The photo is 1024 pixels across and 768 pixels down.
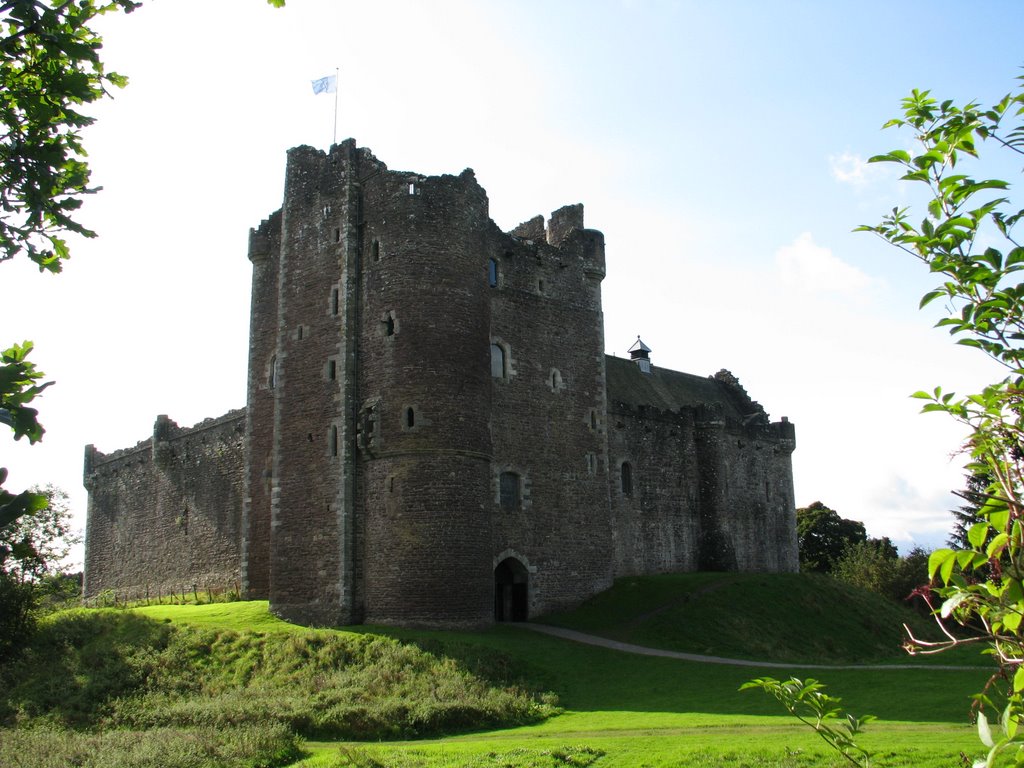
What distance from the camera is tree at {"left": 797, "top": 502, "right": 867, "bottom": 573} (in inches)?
2488

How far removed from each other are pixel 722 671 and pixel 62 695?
53.1ft

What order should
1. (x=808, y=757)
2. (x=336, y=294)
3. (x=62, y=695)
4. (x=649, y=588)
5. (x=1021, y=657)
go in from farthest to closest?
(x=649, y=588), (x=336, y=294), (x=62, y=695), (x=808, y=757), (x=1021, y=657)

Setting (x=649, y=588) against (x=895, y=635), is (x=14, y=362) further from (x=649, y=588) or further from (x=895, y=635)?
(x=895, y=635)

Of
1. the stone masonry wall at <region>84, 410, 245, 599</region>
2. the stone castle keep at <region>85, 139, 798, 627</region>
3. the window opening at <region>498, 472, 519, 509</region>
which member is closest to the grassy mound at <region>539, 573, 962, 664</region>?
the stone castle keep at <region>85, 139, 798, 627</region>

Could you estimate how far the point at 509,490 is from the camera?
3278cm

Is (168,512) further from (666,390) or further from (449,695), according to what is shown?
(449,695)

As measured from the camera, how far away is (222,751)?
611 inches

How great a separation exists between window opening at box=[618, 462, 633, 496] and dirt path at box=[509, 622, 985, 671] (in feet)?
34.4

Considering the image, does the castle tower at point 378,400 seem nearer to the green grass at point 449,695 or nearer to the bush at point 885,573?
the green grass at point 449,695

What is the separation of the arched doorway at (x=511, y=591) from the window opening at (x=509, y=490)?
1.86 metres

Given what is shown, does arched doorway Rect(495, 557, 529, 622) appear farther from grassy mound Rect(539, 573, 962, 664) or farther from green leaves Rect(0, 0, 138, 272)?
green leaves Rect(0, 0, 138, 272)

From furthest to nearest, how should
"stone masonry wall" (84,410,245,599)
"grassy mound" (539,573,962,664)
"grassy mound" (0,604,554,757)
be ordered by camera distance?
"stone masonry wall" (84,410,245,599)
"grassy mound" (539,573,962,664)
"grassy mound" (0,604,554,757)

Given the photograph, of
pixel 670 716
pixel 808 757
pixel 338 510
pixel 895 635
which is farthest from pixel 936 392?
pixel 895 635

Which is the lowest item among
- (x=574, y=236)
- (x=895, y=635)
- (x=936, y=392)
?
(x=895, y=635)
